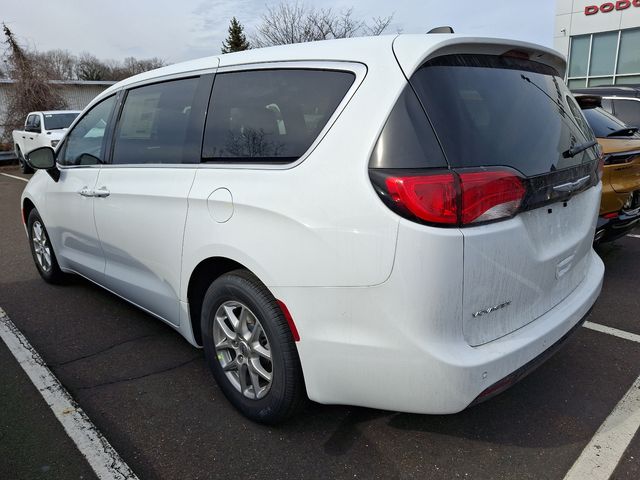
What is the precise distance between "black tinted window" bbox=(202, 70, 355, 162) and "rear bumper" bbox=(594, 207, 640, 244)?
123 inches

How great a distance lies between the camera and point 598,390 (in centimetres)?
275

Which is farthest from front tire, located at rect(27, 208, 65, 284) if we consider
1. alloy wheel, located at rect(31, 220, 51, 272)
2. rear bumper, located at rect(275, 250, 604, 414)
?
rear bumper, located at rect(275, 250, 604, 414)

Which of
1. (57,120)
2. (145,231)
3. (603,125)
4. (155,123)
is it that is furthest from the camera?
(57,120)

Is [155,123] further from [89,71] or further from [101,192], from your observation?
[89,71]

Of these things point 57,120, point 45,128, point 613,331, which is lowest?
point 613,331

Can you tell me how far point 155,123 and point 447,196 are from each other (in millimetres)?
2016

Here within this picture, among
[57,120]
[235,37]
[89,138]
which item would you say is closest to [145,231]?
[89,138]

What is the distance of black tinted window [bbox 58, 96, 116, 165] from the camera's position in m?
3.55

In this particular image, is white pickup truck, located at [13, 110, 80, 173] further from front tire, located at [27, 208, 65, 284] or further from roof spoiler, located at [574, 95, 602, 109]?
roof spoiler, located at [574, 95, 602, 109]

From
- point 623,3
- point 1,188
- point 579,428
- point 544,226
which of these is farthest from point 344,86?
point 623,3

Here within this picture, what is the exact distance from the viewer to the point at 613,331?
3.44 meters

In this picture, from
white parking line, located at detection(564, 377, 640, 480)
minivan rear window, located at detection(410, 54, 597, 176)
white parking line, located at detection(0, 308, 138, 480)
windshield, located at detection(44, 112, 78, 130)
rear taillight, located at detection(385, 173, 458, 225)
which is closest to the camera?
rear taillight, located at detection(385, 173, 458, 225)

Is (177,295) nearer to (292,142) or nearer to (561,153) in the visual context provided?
(292,142)

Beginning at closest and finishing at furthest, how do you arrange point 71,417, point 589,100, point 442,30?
point 442,30, point 71,417, point 589,100
